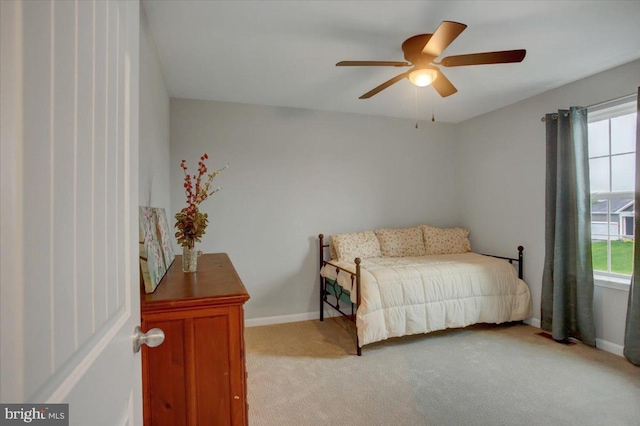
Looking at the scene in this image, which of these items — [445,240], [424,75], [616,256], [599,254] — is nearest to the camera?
[424,75]

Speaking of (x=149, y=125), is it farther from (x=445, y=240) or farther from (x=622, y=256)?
(x=622, y=256)

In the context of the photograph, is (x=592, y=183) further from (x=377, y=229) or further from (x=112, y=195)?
(x=112, y=195)

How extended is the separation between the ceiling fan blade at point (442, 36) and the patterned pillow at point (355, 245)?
7.30 ft

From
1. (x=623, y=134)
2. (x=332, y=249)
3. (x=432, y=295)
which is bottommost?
(x=432, y=295)

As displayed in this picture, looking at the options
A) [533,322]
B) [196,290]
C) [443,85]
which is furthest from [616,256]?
[196,290]

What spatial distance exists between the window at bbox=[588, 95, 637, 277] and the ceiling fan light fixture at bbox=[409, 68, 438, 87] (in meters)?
1.86

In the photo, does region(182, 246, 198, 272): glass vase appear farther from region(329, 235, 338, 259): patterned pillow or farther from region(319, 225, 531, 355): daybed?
region(329, 235, 338, 259): patterned pillow

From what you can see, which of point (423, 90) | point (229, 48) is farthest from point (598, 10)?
point (229, 48)

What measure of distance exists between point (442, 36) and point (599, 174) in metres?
2.41

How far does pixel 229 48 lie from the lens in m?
2.42

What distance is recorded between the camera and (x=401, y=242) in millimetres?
4094

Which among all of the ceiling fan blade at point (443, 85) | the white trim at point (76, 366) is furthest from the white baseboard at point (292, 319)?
the white trim at point (76, 366)

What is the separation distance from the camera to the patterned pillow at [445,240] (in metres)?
4.19

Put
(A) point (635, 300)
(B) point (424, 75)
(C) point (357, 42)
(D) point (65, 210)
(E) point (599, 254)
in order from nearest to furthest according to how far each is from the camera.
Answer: (D) point (65, 210) < (B) point (424, 75) < (C) point (357, 42) < (A) point (635, 300) < (E) point (599, 254)
